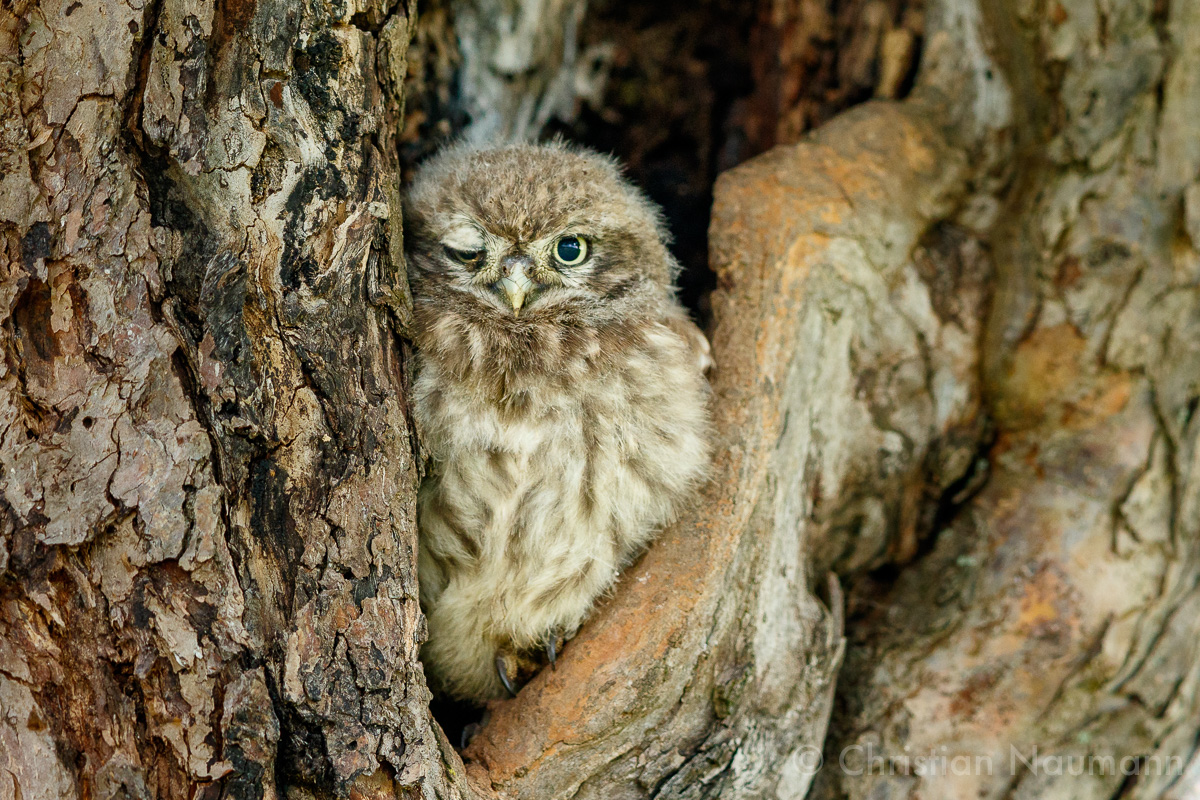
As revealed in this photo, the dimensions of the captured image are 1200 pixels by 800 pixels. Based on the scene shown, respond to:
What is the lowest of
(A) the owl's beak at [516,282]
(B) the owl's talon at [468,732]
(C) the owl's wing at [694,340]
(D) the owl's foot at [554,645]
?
(B) the owl's talon at [468,732]

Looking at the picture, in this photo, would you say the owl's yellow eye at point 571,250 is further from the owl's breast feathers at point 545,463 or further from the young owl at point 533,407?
the owl's breast feathers at point 545,463

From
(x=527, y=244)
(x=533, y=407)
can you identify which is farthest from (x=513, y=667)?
(x=527, y=244)

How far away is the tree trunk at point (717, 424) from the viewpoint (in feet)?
5.19

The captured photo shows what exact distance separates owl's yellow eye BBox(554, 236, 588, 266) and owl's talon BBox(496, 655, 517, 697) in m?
1.01

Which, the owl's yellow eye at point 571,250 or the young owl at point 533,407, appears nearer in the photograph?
the young owl at point 533,407

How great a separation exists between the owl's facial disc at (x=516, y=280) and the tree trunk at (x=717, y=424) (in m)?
0.37

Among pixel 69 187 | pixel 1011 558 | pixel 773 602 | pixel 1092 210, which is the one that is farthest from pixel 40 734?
pixel 1092 210

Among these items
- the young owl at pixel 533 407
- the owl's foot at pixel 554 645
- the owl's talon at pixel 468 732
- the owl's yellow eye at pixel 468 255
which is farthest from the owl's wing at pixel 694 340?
the owl's talon at pixel 468 732

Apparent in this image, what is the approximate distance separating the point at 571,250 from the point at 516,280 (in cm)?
18

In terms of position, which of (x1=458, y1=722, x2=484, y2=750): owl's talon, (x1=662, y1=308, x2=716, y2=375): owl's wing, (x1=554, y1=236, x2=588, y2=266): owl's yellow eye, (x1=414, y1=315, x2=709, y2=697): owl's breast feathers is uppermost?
(x1=554, y1=236, x2=588, y2=266): owl's yellow eye

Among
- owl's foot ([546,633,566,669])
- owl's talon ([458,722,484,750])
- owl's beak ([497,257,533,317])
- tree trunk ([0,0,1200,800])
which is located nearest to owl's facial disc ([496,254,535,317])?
owl's beak ([497,257,533,317])

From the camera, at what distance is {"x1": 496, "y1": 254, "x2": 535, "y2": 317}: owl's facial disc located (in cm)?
227

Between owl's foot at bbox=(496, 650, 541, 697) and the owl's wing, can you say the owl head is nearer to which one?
the owl's wing

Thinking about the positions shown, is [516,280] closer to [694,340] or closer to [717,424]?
[694,340]
